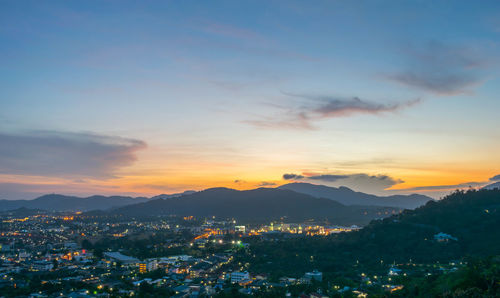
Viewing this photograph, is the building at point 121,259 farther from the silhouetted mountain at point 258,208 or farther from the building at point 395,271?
the silhouetted mountain at point 258,208

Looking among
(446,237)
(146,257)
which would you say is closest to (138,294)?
(146,257)

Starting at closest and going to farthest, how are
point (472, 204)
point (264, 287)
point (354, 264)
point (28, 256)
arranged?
point (264, 287) < point (354, 264) < point (28, 256) < point (472, 204)

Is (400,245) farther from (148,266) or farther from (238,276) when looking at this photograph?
(148,266)

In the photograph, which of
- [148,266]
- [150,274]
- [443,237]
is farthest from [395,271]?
[148,266]

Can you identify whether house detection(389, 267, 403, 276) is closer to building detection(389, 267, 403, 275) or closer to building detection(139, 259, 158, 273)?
building detection(389, 267, 403, 275)

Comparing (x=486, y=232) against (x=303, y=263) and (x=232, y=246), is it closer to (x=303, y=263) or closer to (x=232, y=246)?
(x=303, y=263)

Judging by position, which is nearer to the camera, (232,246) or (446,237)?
(446,237)

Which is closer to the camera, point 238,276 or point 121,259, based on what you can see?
point 238,276
